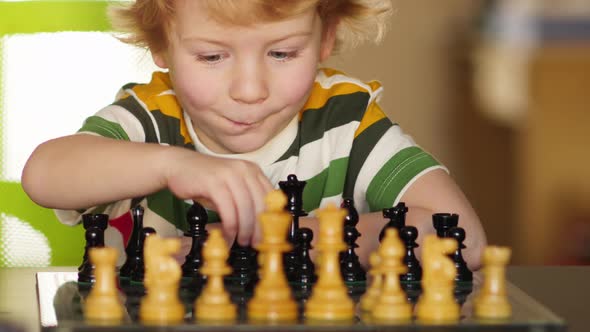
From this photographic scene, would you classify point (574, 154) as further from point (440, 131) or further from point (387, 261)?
point (387, 261)

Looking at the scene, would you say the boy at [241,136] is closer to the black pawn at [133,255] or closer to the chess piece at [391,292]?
the black pawn at [133,255]

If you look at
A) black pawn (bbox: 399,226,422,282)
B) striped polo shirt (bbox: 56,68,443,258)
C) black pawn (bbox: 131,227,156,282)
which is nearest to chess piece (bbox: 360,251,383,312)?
black pawn (bbox: 399,226,422,282)

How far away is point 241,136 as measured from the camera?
4.61ft

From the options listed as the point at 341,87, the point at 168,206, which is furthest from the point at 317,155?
the point at 168,206

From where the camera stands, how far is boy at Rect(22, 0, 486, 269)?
47.4 inches

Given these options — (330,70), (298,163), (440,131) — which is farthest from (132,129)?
(440,131)

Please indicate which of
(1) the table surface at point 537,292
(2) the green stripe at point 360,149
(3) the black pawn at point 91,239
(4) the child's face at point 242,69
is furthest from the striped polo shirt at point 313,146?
(3) the black pawn at point 91,239

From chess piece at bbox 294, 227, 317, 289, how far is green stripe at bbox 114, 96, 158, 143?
1.54ft

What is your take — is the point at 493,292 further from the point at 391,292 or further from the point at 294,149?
the point at 294,149

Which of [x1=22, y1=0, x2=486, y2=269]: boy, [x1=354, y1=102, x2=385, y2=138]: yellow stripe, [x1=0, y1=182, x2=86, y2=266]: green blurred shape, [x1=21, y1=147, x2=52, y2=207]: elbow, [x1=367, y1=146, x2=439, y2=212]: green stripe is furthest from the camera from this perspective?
[x1=0, y1=182, x2=86, y2=266]: green blurred shape

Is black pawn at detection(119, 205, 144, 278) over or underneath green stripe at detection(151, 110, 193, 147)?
underneath

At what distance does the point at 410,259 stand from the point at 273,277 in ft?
0.81

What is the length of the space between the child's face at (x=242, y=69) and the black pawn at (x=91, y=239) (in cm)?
25

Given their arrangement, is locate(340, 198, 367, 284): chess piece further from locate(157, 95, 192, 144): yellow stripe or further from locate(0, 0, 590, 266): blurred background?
locate(0, 0, 590, 266): blurred background
